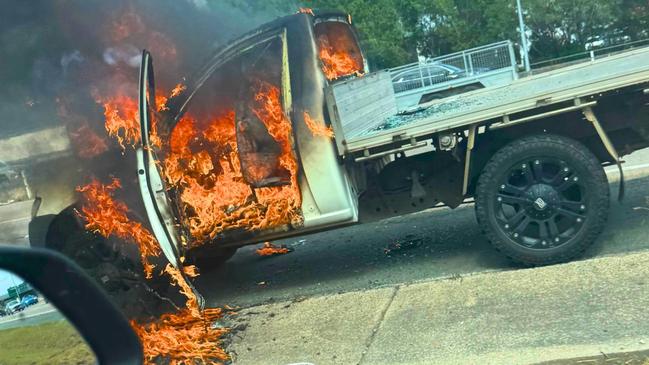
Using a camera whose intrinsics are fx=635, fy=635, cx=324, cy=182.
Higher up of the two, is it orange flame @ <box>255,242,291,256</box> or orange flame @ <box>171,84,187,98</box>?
orange flame @ <box>171,84,187,98</box>

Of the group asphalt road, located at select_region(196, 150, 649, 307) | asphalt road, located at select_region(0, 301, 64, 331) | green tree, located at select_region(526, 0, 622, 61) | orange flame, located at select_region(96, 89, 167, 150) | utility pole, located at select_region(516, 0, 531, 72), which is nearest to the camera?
asphalt road, located at select_region(0, 301, 64, 331)

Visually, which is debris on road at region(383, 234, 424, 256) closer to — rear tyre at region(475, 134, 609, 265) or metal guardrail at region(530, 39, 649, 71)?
rear tyre at region(475, 134, 609, 265)

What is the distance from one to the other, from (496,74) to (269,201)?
13.4 metres

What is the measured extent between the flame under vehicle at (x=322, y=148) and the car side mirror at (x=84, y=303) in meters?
2.91

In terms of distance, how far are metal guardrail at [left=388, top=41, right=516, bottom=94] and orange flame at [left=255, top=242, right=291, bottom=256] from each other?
10.1 m

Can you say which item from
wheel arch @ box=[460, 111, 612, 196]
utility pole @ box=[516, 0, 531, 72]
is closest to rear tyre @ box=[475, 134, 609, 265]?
wheel arch @ box=[460, 111, 612, 196]

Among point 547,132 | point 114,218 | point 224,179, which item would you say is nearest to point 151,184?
point 114,218

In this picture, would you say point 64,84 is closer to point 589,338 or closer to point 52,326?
point 52,326

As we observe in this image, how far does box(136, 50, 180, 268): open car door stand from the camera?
4.79m

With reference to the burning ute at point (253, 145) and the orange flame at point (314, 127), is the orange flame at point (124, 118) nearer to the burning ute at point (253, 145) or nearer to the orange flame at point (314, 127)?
the burning ute at point (253, 145)

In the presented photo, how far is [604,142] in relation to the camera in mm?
4973

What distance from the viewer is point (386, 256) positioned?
6355 millimetres

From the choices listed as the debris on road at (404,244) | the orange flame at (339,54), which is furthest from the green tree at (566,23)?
the debris on road at (404,244)

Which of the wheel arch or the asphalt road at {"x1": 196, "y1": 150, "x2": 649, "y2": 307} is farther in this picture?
the asphalt road at {"x1": 196, "y1": 150, "x2": 649, "y2": 307}
